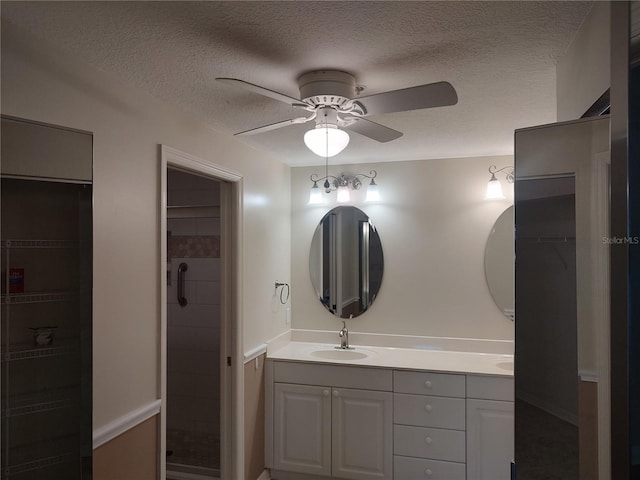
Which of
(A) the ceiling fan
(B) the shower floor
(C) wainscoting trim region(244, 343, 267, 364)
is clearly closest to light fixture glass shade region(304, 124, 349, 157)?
(A) the ceiling fan

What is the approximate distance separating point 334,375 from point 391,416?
0.46 meters

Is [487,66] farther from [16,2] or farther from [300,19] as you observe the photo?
[16,2]

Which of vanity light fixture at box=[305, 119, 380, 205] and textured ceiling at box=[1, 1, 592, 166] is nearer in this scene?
textured ceiling at box=[1, 1, 592, 166]

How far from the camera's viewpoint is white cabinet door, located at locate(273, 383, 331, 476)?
2.97 metres

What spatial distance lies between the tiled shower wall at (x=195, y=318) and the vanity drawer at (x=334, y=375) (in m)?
0.70

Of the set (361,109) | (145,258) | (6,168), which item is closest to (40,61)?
(6,168)

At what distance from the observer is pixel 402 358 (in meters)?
3.08

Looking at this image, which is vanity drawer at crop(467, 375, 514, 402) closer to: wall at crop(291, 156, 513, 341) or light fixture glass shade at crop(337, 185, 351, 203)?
wall at crop(291, 156, 513, 341)

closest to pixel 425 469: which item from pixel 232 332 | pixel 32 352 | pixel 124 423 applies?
pixel 232 332

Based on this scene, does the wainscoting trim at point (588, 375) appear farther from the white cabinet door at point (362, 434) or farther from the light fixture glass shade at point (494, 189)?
the light fixture glass shade at point (494, 189)

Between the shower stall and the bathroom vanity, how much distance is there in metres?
0.63

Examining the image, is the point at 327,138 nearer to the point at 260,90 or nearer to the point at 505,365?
the point at 260,90

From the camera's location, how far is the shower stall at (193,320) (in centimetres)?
343

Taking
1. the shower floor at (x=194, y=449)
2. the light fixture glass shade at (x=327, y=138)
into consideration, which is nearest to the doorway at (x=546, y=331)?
the light fixture glass shade at (x=327, y=138)
